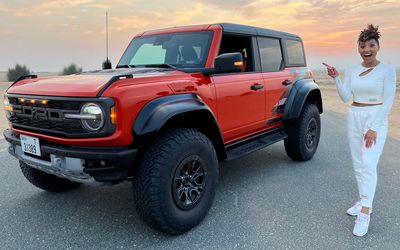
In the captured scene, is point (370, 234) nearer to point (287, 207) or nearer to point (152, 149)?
point (287, 207)

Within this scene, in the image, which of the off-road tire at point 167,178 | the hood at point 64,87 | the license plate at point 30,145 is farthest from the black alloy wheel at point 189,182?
the license plate at point 30,145

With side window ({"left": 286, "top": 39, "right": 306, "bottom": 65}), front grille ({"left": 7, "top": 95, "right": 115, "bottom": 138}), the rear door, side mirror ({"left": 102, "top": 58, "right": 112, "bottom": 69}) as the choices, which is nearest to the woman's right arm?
the rear door

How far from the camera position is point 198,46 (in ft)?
12.5

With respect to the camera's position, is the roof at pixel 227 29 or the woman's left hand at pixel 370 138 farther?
the roof at pixel 227 29

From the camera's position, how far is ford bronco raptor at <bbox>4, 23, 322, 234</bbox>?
2.65 meters

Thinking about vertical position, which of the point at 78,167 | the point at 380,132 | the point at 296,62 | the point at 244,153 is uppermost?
the point at 296,62

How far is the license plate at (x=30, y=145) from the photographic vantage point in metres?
2.93

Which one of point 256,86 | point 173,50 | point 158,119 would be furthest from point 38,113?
point 256,86

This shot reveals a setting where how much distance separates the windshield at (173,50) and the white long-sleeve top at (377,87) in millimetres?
1538

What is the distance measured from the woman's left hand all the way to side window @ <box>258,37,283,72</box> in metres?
1.79

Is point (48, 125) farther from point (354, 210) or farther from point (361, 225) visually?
point (354, 210)

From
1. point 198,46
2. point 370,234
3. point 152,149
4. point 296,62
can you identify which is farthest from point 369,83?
point 296,62

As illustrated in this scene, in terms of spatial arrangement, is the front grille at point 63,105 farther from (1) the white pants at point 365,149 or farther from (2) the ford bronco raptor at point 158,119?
(1) the white pants at point 365,149

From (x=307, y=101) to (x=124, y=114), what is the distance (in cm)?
357
